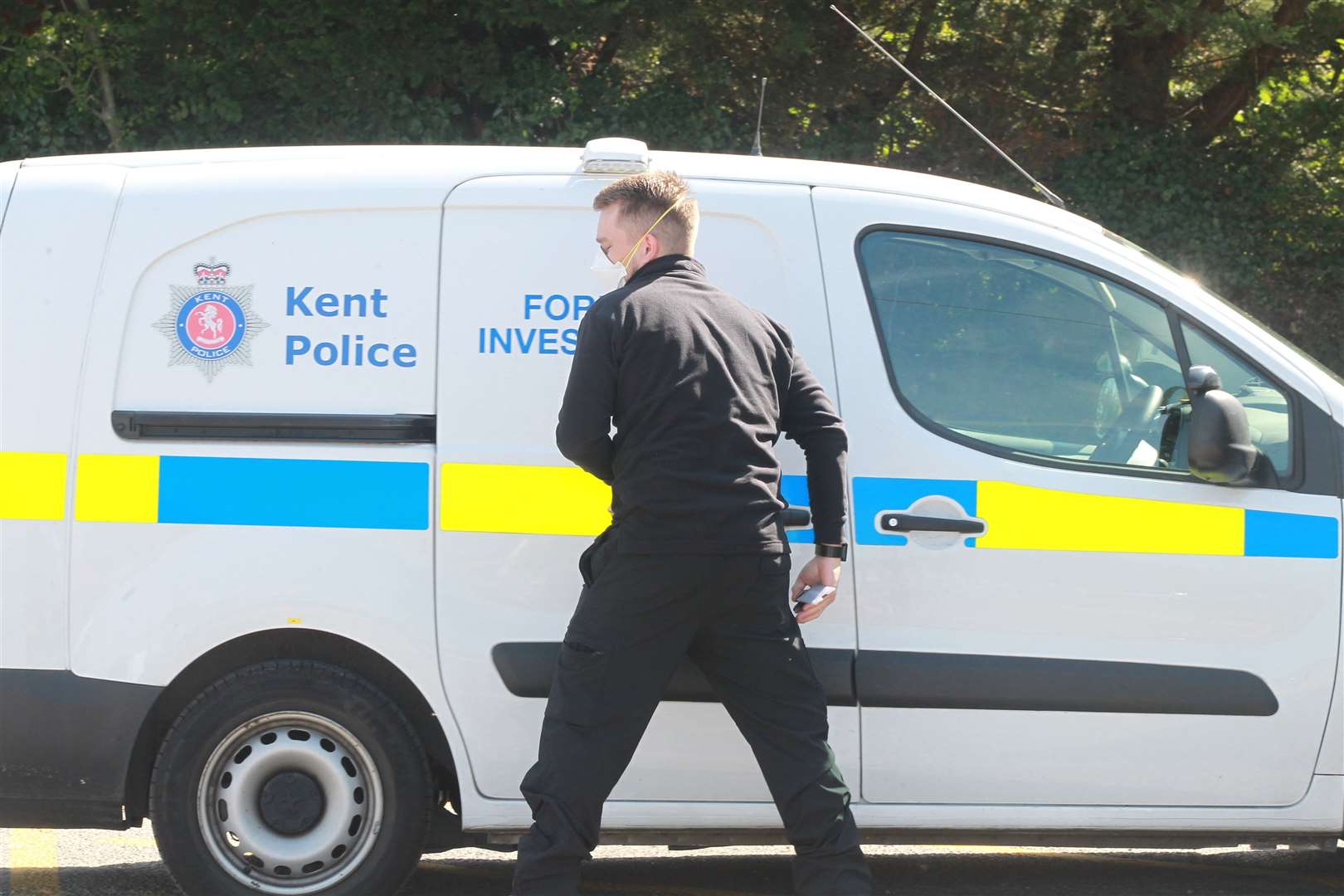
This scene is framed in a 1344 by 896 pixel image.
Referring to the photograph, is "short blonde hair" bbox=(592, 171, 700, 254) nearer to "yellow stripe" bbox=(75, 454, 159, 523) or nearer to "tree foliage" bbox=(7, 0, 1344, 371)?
"yellow stripe" bbox=(75, 454, 159, 523)

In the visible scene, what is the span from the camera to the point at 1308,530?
12.1 feet

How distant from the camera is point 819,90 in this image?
10.2m

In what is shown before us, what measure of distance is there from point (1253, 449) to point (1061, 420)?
1.58ft

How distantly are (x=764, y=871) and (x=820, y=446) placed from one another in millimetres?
1789

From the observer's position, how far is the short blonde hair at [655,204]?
337cm

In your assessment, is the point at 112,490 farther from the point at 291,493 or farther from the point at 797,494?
the point at 797,494

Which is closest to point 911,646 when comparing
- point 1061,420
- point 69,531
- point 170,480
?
point 1061,420

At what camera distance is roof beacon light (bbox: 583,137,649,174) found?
376 cm

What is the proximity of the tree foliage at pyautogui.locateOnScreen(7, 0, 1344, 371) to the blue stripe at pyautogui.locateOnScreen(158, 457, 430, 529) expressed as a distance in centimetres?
645

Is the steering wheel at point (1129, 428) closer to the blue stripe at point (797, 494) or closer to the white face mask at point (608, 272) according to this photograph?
the blue stripe at point (797, 494)

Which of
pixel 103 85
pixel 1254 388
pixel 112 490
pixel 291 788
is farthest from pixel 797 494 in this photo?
pixel 103 85

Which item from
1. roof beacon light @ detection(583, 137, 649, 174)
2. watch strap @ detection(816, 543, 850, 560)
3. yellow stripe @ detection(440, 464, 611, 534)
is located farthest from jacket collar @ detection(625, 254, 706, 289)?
watch strap @ detection(816, 543, 850, 560)

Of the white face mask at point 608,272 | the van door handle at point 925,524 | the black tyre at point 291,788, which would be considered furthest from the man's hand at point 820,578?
the black tyre at point 291,788

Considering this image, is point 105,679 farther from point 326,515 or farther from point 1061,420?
point 1061,420
